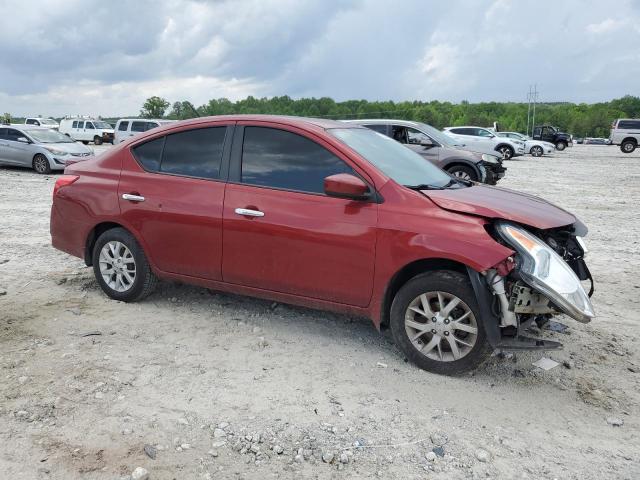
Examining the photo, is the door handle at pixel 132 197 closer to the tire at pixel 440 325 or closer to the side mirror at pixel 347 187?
the side mirror at pixel 347 187

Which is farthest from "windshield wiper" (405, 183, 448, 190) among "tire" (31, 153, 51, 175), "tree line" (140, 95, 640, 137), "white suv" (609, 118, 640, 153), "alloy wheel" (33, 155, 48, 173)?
"tree line" (140, 95, 640, 137)

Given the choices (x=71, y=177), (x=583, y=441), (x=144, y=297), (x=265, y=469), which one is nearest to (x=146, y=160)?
(x=71, y=177)

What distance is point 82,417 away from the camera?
336 cm

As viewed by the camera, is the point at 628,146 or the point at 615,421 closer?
the point at 615,421

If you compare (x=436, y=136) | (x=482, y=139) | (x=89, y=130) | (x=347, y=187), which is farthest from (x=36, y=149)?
(x=89, y=130)

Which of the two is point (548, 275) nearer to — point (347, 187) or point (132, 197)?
point (347, 187)

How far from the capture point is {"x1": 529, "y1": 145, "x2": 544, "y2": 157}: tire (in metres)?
35.7

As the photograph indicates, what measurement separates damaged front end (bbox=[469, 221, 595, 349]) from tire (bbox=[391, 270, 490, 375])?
101mm

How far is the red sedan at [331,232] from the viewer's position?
375 cm

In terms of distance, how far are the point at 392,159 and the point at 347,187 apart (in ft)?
2.56

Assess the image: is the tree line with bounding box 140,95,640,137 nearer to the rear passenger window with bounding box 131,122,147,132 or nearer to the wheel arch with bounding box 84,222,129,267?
the rear passenger window with bounding box 131,122,147,132

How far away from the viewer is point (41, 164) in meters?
17.2

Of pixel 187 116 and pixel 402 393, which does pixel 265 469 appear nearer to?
pixel 402 393

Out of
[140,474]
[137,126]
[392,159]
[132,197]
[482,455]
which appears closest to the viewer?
[140,474]
